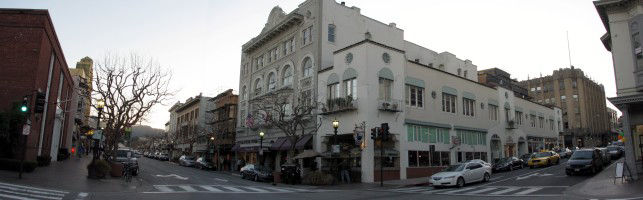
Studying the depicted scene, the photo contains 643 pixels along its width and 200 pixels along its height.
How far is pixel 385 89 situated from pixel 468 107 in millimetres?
13049

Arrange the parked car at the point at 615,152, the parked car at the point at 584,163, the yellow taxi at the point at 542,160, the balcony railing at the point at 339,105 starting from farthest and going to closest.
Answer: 1. the parked car at the point at 615,152
2. the yellow taxi at the point at 542,160
3. the balcony railing at the point at 339,105
4. the parked car at the point at 584,163

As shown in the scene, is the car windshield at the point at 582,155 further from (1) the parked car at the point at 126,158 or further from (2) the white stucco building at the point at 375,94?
(1) the parked car at the point at 126,158

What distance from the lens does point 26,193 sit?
14930 millimetres

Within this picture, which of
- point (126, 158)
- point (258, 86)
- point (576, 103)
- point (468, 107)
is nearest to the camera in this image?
point (126, 158)

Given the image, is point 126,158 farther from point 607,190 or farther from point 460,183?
point 607,190

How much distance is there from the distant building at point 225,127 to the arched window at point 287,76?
57.0ft

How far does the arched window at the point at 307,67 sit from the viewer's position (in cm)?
3906

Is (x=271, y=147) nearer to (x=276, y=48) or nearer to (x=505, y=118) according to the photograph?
(x=276, y=48)

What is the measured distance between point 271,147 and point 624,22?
2854 centimetres

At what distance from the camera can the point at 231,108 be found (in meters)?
63.1

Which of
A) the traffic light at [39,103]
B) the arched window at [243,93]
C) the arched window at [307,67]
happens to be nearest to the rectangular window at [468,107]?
the arched window at [307,67]

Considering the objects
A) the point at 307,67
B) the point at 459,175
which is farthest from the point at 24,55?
the point at 459,175

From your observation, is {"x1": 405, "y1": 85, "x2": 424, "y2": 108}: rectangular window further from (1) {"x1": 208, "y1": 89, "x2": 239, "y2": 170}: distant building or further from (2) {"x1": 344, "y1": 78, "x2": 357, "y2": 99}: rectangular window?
(1) {"x1": 208, "y1": 89, "x2": 239, "y2": 170}: distant building

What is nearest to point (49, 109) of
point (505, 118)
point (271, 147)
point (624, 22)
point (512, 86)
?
point (271, 147)
